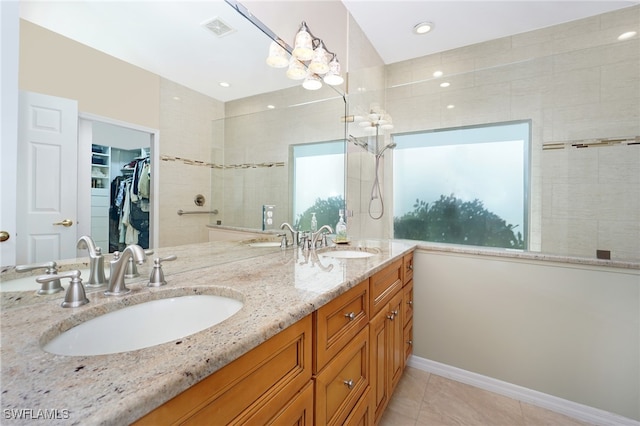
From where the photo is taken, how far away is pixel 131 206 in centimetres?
86

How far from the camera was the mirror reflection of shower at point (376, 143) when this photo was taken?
2.69 meters

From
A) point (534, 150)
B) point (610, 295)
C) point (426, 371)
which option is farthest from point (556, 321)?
point (534, 150)

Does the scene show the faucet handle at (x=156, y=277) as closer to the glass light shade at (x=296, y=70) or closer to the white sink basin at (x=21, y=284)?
the white sink basin at (x=21, y=284)

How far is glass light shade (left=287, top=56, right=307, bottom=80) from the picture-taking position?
5.51 feet

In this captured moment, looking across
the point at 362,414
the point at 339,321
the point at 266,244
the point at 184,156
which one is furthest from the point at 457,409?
the point at 184,156

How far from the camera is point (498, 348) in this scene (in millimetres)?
1831

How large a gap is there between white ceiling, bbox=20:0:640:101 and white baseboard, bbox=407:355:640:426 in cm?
223

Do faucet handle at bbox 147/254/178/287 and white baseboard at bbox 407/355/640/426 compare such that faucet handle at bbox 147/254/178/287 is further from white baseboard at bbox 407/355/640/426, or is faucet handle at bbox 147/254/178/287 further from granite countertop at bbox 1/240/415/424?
white baseboard at bbox 407/355/640/426

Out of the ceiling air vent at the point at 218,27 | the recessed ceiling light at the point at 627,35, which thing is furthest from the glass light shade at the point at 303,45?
the recessed ceiling light at the point at 627,35

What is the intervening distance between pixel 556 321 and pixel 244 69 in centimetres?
235

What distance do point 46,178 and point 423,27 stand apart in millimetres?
2865

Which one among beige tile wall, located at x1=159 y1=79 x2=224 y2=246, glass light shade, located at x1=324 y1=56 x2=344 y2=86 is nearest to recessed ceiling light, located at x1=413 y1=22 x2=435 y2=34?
glass light shade, located at x1=324 y1=56 x2=344 y2=86

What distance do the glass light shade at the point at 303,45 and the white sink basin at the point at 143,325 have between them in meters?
1.54

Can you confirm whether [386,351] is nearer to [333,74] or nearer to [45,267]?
[45,267]
